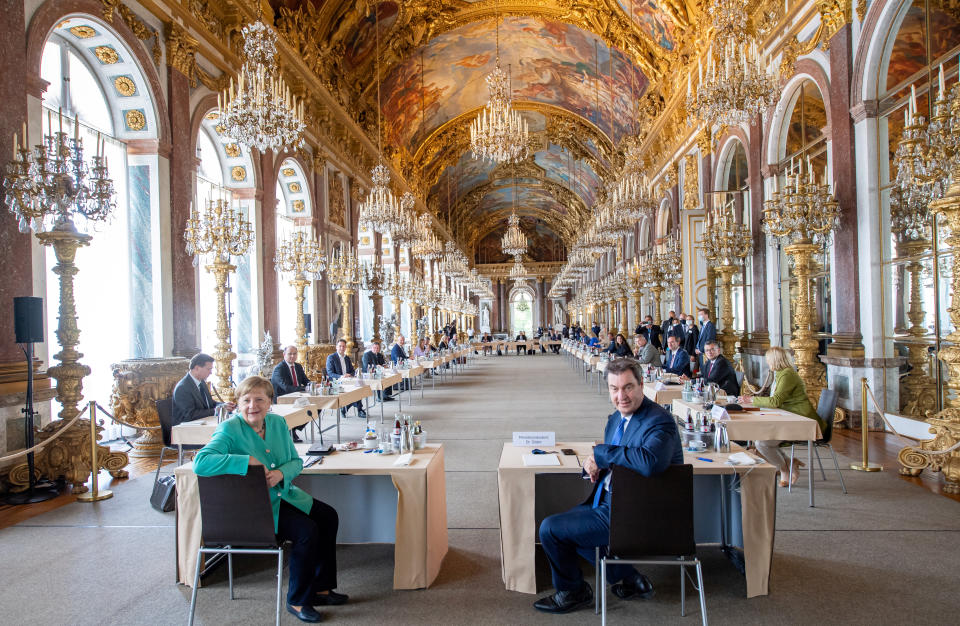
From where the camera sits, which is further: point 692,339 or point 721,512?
point 692,339

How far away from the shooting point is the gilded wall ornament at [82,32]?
24.0 ft

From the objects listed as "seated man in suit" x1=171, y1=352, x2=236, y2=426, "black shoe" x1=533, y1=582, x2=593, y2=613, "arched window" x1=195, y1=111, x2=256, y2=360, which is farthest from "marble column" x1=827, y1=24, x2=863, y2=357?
"arched window" x1=195, y1=111, x2=256, y2=360

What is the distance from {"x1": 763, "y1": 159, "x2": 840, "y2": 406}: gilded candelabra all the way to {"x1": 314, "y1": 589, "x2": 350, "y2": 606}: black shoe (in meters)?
6.82

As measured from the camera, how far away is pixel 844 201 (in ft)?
26.5

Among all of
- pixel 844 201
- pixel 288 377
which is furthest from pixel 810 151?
pixel 288 377

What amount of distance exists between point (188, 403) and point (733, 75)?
631cm

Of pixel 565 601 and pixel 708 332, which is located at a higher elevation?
pixel 708 332

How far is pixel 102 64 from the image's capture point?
312 inches

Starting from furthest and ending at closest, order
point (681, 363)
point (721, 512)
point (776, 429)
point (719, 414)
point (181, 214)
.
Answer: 1. point (681, 363)
2. point (181, 214)
3. point (776, 429)
4. point (719, 414)
5. point (721, 512)

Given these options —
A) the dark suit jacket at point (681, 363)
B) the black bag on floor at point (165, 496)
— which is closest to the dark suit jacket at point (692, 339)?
the dark suit jacket at point (681, 363)

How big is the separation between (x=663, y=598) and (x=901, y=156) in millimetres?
4805

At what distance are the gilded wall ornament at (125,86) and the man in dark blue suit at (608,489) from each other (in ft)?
26.2

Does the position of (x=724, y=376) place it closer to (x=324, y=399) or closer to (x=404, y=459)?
(x=324, y=399)

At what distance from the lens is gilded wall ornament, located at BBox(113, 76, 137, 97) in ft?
26.7
